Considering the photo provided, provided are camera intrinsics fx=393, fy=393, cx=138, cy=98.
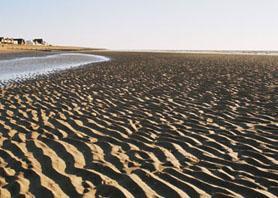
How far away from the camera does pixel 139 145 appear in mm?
8062

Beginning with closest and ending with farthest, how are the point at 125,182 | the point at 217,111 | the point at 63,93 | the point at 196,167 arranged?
the point at 125,182 → the point at 196,167 → the point at 217,111 → the point at 63,93

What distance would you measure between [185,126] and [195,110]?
2229 millimetres

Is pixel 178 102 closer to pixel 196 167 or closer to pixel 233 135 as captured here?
pixel 233 135

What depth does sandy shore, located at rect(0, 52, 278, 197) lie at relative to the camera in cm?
589

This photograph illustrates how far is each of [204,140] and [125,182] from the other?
2.94m

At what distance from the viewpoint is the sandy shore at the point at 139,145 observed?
589 centimetres

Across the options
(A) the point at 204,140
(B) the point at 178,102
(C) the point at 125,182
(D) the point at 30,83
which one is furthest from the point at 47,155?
(D) the point at 30,83

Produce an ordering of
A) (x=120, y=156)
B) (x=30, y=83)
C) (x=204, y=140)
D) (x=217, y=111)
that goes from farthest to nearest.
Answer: (x=30, y=83) → (x=217, y=111) → (x=204, y=140) → (x=120, y=156)

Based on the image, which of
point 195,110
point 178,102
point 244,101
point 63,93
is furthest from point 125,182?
point 63,93

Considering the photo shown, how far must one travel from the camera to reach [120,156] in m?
7.30

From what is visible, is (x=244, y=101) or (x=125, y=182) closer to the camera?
(x=125, y=182)

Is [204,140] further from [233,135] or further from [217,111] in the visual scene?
[217,111]

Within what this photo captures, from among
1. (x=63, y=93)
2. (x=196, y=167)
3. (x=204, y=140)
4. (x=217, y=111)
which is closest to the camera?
(x=196, y=167)

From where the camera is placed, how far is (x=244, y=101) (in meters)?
13.5
